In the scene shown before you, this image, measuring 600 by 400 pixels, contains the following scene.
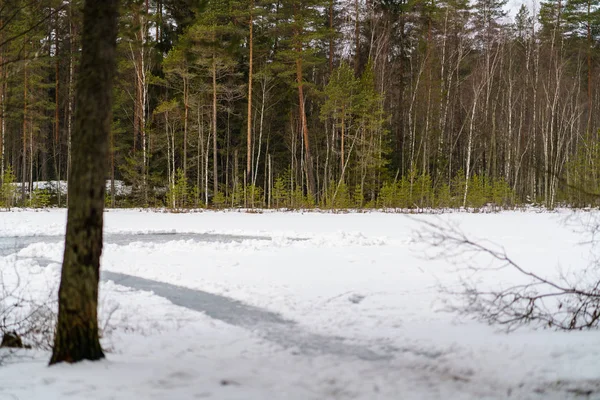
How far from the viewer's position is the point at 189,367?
4230 mm

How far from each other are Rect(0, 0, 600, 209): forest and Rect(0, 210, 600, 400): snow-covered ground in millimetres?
12162

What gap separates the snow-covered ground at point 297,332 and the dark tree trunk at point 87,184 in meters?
0.32

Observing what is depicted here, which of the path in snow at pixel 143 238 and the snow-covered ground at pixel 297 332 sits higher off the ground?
the path in snow at pixel 143 238

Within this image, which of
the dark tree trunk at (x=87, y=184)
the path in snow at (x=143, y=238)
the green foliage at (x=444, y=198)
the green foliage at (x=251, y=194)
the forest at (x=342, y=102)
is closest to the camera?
the dark tree trunk at (x=87, y=184)

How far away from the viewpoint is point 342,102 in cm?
2512

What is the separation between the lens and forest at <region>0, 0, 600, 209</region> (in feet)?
79.0

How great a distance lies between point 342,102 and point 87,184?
73.1 feet

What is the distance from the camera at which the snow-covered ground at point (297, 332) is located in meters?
3.65

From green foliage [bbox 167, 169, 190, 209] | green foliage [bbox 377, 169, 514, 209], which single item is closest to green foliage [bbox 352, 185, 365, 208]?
green foliage [bbox 377, 169, 514, 209]

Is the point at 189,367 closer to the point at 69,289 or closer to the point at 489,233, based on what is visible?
the point at 69,289

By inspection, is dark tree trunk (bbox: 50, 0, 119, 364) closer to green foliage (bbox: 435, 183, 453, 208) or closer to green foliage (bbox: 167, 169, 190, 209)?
green foliage (bbox: 167, 169, 190, 209)

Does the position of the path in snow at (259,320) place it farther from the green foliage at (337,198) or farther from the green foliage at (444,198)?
the green foliage at (444,198)

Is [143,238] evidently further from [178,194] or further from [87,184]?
[87,184]

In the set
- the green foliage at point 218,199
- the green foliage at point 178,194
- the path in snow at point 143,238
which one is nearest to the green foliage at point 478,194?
the green foliage at point 218,199
